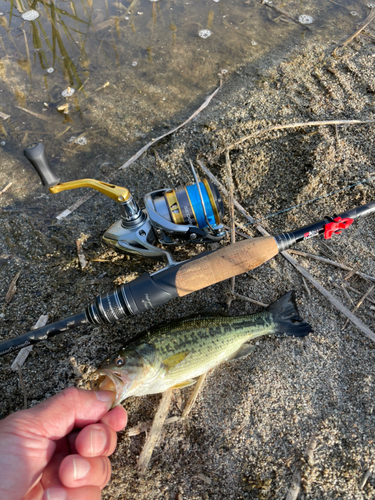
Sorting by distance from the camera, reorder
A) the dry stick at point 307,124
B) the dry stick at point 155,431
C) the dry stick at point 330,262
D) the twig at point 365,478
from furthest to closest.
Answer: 1. the dry stick at point 307,124
2. the dry stick at point 330,262
3. the dry stick at point 155,431
4. the twig at point 365,478

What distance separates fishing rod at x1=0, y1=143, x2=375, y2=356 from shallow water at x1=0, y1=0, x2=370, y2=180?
1.43 m

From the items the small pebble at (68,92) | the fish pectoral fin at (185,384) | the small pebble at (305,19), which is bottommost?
Result: the fish pectoral fin at (185,384)

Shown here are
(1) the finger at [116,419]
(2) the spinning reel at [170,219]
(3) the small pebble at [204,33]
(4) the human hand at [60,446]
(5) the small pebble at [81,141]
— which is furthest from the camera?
(3) the small pebble at [204,33]

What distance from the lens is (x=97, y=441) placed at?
2158 millimetres

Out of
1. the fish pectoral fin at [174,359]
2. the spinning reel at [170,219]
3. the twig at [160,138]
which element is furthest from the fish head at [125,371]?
the twig at [160,138]

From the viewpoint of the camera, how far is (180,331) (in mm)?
2764

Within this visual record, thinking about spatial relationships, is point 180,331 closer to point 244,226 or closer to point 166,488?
point 166,488

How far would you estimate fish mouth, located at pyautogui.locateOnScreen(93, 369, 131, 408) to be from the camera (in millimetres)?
2434

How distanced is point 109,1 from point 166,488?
6.91 m

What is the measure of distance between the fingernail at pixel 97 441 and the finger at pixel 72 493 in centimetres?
20

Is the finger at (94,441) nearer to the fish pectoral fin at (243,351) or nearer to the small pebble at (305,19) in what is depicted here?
the fish pectoral fin at (243,351)

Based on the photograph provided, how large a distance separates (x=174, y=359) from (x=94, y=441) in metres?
0.81

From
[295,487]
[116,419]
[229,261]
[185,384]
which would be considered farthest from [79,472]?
[229,261]

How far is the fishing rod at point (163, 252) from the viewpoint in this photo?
102 inches
